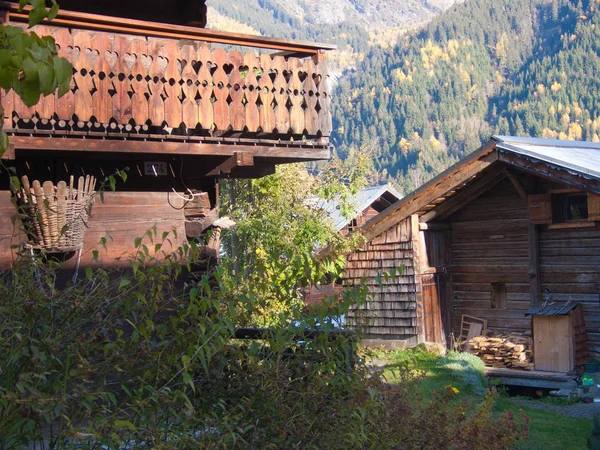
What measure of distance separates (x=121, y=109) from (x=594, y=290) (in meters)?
12.9

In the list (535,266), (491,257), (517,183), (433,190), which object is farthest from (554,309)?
(433,190)

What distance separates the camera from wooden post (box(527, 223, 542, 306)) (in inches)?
A: 747

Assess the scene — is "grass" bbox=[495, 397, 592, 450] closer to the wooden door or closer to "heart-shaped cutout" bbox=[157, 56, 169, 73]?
the wooden door

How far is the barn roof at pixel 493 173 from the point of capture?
17.2 m

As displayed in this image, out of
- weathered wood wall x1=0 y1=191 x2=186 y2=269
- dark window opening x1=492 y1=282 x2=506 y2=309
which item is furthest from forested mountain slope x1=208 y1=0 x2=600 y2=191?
weathered wood wall x1=0 y1=191 x2=186 y2=269

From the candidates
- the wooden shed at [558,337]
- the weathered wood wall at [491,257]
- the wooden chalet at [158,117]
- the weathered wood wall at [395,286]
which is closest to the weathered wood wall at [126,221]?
the wooden chalet at [158,117]

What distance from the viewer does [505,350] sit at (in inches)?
751

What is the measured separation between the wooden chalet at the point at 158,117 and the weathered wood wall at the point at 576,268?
10404 mm

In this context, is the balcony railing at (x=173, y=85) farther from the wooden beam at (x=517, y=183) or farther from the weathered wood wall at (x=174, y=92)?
the wooden beam at (x=517, y=183)

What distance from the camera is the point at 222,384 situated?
4348 mm

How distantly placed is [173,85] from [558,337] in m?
12.1

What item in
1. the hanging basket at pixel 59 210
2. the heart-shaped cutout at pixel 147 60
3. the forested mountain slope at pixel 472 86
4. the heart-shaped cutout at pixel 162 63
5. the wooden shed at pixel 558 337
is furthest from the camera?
the forested mountain slope at pixel 472 86

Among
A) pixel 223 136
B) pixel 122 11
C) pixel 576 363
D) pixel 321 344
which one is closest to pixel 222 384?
pixel 321 344

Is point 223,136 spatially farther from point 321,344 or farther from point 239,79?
point 321,344
